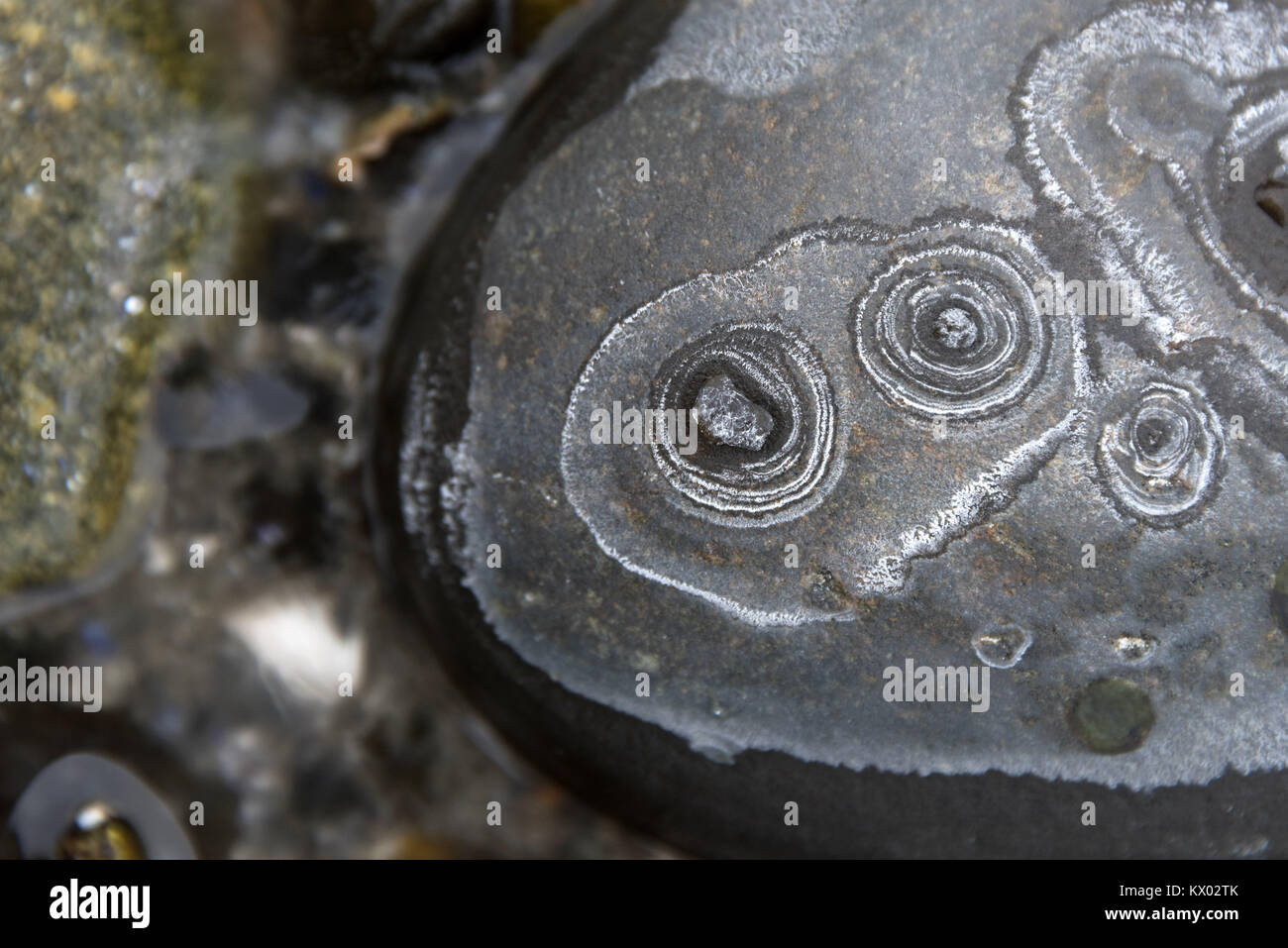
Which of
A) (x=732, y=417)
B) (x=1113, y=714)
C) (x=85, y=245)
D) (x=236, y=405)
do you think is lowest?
(x=1113, y=714)

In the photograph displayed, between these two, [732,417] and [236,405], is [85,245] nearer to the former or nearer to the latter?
[236,405]

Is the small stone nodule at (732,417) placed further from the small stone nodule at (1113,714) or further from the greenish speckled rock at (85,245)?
the greenish speckled rock at (85,245)

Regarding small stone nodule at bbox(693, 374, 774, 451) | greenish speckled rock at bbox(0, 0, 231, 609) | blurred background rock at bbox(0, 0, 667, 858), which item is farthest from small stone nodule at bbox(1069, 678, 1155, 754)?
greenish speckled rock at bbox(0, 0, 231, 609)

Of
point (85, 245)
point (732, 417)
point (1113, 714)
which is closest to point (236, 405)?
point (85, 245)

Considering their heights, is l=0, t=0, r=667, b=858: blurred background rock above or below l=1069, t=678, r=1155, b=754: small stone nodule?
above

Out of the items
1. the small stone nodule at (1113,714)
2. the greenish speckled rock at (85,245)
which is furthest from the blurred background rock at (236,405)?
the small stone nodule at (1113,714)

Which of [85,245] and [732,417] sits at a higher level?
[85,245]

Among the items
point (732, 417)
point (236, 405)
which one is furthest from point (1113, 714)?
point (236, 405)

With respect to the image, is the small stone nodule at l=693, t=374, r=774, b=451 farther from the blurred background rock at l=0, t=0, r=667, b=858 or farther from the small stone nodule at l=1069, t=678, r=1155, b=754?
the small stone nodule at l=1069, t=678, r=1155, b=754

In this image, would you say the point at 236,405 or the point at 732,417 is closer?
the point at 732,417

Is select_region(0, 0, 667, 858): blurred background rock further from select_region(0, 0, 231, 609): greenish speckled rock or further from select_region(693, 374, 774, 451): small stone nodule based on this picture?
select_region(693, 374, 774, 451): small stone nodule

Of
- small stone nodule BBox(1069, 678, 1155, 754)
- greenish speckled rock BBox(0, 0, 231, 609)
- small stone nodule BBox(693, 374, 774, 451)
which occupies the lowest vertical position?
small stone nodule BBox(1069, 678, 1155, 754)

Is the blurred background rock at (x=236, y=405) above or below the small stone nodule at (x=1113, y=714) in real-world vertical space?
above
